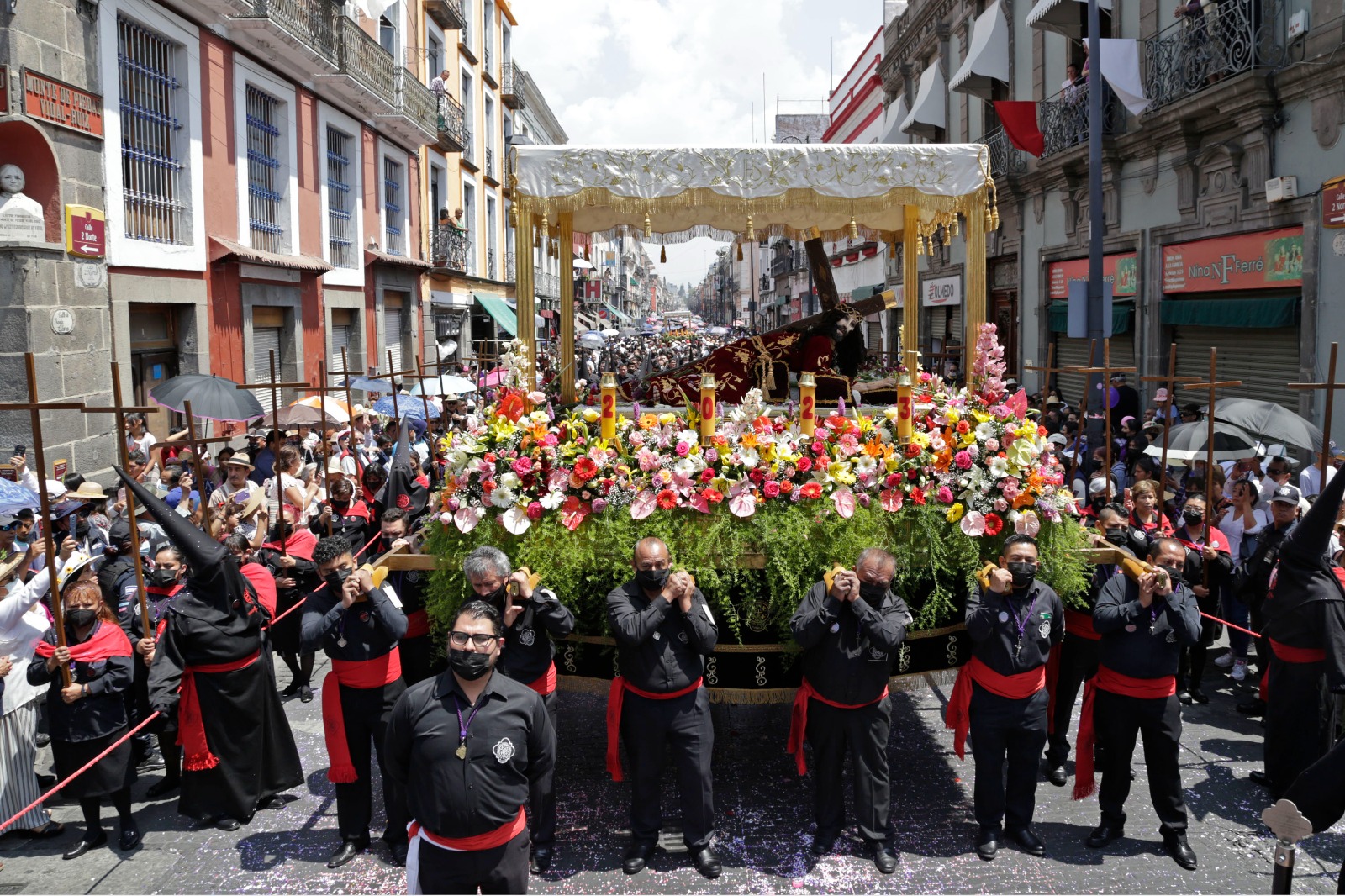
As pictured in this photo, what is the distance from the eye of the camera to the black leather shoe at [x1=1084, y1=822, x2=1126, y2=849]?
5215mm

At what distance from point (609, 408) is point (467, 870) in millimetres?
2815

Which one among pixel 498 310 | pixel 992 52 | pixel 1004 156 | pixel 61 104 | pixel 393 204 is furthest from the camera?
pixel 498 310

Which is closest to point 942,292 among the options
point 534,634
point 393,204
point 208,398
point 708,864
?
point 393,204

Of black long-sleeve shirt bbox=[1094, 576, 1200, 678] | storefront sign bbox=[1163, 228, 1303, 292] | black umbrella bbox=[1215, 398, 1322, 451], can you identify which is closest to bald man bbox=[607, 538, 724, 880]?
black long-sleeve shirt bbox=[1094, 576, 1200, 678]

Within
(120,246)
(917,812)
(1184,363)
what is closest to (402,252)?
(120,246)

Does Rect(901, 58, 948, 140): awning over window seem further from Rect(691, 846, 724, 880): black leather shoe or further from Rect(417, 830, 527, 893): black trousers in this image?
Rect(417, 830, 527, 893): black trousers

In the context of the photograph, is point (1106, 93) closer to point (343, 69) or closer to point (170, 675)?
point (343, 69)

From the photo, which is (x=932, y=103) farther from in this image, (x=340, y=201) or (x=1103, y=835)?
(x=1103, y=835)

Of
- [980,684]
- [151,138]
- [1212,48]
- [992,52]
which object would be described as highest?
[992,52]

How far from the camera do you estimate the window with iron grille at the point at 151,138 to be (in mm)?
12055

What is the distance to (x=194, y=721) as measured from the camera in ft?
18.0

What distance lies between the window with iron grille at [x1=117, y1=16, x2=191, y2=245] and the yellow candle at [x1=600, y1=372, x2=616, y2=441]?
8.76 meters

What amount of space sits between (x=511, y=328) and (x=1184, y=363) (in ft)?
64.7

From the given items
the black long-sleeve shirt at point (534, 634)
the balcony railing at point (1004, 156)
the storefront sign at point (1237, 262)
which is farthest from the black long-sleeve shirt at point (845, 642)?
the balcony railing at point (1004, 156)
